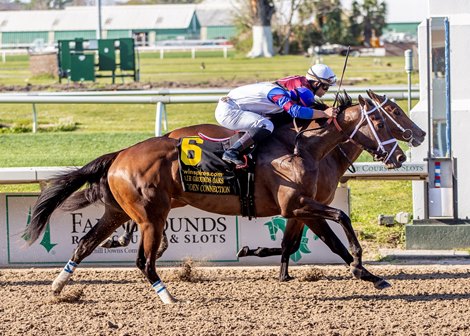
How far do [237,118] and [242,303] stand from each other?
139cm

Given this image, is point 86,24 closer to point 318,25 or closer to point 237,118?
point 318,25

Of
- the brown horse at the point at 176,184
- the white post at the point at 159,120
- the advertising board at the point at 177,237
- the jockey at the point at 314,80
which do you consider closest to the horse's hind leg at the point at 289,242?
the brown horse at the point at 176,184

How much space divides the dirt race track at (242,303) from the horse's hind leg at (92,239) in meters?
0.17

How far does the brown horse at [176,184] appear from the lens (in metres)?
7.64

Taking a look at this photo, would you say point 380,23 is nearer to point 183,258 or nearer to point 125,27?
point 125,27

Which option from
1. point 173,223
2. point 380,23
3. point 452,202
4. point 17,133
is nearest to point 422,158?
point 452,202

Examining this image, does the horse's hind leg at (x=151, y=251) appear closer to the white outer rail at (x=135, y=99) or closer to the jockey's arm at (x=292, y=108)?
the jockey's arm at (x=292, y=108)

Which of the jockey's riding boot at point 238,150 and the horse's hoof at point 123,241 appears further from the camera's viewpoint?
the horse's hoof at point 123,241

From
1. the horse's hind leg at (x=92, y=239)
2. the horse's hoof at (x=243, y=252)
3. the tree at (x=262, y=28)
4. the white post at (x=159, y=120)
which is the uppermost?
the tree at (x=262, y=28)

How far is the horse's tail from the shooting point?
7957 millimetres

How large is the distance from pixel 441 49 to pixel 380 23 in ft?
176

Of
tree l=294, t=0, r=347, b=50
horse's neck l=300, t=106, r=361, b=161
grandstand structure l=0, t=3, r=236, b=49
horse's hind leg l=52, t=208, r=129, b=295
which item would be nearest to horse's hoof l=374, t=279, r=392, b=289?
horse's neck l=300, t=106, r=361, b=161

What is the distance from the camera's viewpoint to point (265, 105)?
793cm

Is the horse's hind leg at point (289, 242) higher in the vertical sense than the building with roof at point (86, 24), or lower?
lower
